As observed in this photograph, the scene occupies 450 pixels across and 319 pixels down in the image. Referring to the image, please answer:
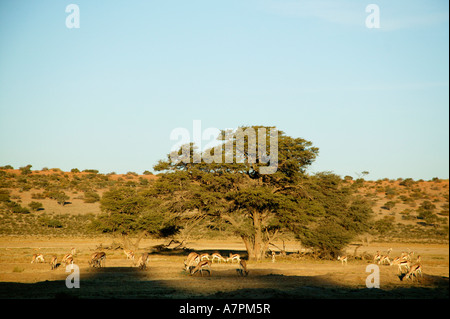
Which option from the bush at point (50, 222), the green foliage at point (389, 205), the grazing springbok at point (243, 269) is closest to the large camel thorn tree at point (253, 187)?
the grazing springbok at point (243, 269)

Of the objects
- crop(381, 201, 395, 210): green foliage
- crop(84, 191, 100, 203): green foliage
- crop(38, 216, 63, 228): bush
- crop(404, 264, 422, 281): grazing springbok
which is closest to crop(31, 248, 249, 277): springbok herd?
crop(404, 264, 422, 281): grazing springbok

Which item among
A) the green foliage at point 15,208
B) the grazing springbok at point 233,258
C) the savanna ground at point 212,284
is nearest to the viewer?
the savanna ground at point 212,284

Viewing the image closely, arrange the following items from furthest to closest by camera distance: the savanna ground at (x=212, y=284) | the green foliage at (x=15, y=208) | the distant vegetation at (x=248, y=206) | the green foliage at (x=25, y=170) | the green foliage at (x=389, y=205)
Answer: the green foliage at (x=25, y=170), the green foliage at (x=389, y=205), the green foliage at (x=15, y=208), the distant vegetation at (x=248, y=206), the savanna ground at (x=212, y=284)

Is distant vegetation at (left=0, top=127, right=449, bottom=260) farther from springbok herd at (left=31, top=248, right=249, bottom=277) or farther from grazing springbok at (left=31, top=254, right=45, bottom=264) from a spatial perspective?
grazing springbok at (left=31, top=254, right=45, bottom=264)

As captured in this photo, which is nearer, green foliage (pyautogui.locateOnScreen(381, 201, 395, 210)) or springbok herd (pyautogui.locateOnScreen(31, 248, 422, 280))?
springbok herd (pyautogui.locateOnScreen(31, 248, 422, 280))

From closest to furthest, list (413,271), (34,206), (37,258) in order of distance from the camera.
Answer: (413,271)
(37,258)
(34,206)

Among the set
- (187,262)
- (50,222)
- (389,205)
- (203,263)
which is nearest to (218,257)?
(187,262)

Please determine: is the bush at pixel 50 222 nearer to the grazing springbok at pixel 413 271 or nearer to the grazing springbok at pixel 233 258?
the grazing springbok at pixel 233 258

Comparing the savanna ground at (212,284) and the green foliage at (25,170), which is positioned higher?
the green foliage at (25,170)

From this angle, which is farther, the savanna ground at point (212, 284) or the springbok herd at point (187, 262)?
the springbok herd at point (187, 262)

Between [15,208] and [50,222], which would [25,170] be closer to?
[15,208]

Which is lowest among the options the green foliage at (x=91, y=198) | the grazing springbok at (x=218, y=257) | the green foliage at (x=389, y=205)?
the grazing springbok at (x=218, y=257)

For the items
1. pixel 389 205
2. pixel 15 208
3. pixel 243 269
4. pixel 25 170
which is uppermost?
pixel 25 170
